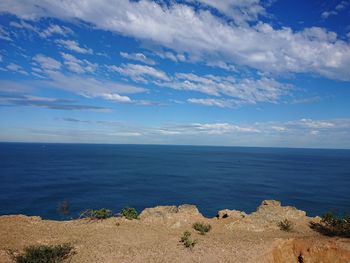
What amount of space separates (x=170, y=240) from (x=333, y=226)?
11.3 metres

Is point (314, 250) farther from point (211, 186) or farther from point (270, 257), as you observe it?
point (211, 186)

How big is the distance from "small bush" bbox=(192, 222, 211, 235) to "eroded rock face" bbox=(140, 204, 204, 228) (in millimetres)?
1245

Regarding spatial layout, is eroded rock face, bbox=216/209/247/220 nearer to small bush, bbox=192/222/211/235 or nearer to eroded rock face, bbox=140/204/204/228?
eroded rock face, bbox=140/204/204/228

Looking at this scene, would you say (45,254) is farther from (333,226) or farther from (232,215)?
(333,226)

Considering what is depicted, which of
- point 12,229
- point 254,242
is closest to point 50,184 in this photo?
point 12,229

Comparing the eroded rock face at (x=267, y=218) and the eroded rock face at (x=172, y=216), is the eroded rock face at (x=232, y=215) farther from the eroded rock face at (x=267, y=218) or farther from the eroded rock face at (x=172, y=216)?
the eroded rock face at (x=172, y=216)

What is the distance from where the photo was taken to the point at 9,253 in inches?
562

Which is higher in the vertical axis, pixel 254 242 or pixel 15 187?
pixel 254 242

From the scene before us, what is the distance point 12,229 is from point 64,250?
199 inches

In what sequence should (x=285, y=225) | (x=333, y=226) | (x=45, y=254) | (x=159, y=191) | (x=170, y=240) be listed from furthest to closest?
1. (x=159, y=191)
2. (x=285, y=225)
3. (x=333, y=226)
4. (x=170, y=240)
5. (x=45, y=254)

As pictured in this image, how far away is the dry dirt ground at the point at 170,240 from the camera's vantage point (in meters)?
15.7

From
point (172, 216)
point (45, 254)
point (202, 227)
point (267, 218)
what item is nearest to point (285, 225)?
point (267, 218)

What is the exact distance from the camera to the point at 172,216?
868 inches

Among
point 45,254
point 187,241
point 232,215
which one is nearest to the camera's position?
point 45,254
